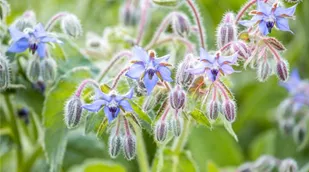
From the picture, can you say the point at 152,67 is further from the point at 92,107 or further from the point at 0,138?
the point at 0,138

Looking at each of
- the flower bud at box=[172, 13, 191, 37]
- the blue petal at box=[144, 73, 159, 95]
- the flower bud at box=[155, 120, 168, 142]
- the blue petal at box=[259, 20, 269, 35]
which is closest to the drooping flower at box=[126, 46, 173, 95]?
the blue petal at box=[144, 73, 159, 95]

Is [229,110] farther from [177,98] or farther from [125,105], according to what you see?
[125,105]

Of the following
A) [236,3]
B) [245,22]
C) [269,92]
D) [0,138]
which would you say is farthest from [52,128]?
[236,3]

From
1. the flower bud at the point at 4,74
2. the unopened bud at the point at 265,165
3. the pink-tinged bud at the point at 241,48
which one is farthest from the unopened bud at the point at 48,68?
the unopened bud at the point at 265,165

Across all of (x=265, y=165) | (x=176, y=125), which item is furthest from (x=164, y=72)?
(x=265, y=165)

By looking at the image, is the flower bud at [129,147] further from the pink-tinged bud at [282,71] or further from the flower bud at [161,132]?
the pink-tinged bud at [282,71]
